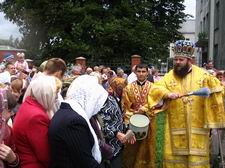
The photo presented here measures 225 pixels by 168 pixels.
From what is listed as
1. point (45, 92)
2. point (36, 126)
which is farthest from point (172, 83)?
point (36, 126)

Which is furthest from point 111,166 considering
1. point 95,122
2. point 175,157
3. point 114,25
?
point 114,25

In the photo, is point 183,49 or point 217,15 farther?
point 217,15

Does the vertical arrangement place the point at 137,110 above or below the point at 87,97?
below

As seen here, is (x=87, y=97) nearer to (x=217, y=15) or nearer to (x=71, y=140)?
(x=71, y=140)

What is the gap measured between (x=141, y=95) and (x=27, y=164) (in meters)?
4.24

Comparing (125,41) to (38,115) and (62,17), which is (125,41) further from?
(38,115)

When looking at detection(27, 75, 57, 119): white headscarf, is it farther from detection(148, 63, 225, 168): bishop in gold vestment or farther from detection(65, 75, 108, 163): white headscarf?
detection(148, 63, 225, 168): bishop in gold vestment

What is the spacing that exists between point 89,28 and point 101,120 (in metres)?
21.5

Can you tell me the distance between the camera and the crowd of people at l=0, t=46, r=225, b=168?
3.28 m

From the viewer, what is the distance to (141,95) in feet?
24.5

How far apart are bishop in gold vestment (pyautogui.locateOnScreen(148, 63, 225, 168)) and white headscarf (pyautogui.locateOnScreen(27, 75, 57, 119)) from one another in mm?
2931

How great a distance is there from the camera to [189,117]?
244 inches

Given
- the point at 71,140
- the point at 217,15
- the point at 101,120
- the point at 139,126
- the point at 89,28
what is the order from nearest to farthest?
1. the point at 71,140
2. the point at 101,120
3. the point at 139,126
4. the point at 89,28
5. the point at 217,15

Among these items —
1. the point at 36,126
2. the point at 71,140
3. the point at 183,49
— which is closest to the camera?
the point at 71,140
